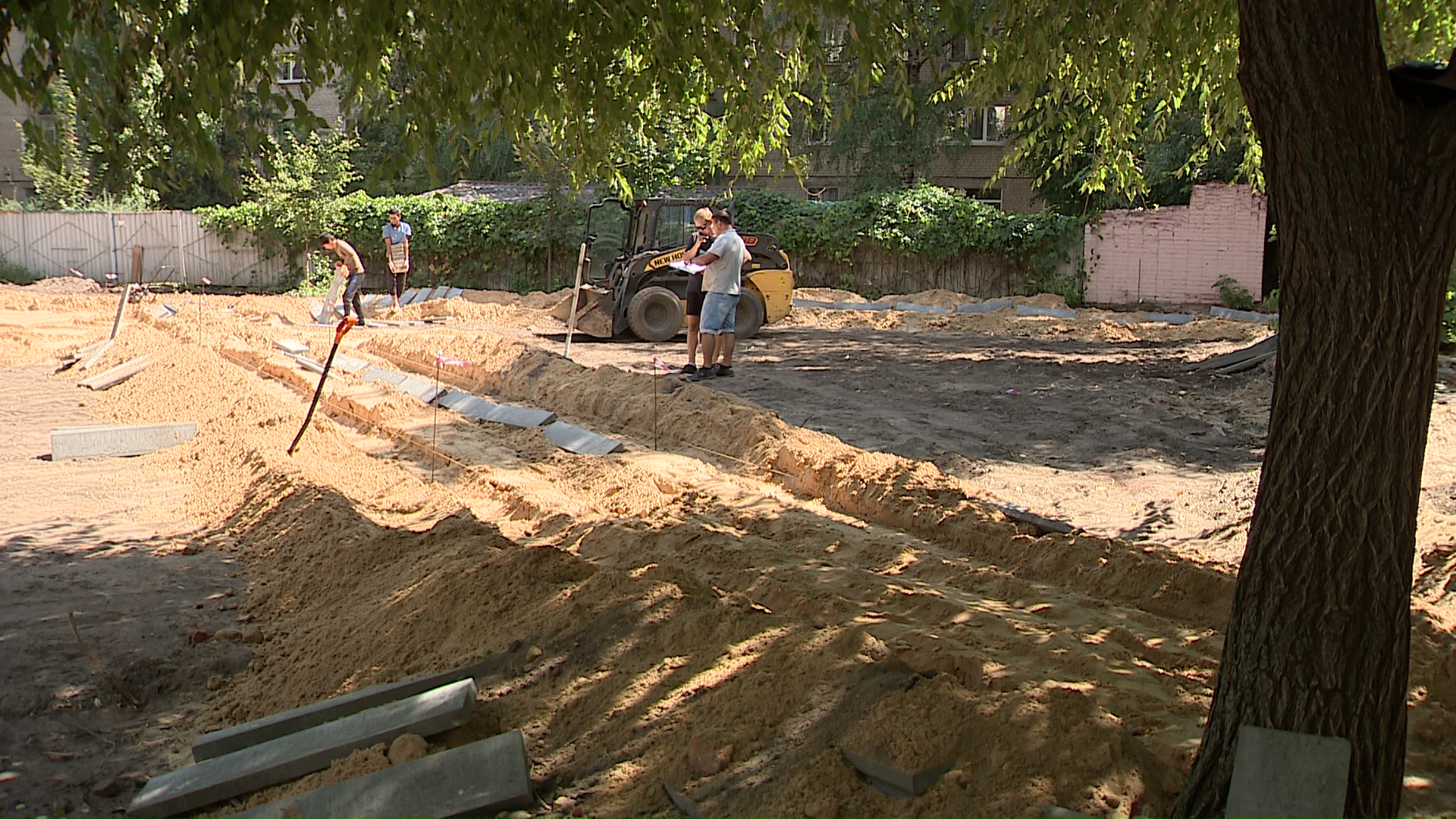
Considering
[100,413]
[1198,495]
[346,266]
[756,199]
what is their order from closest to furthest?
1. [1198,495]
2. [100,413]
3. [346,266]
4. [756,199]

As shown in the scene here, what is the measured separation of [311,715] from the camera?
4.14 metres

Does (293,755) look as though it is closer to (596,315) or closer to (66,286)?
(596,315)

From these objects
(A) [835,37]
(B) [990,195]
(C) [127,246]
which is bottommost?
(C) [127,246]

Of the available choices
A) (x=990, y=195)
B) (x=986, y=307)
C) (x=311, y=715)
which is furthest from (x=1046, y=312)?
(x=311, y=715)

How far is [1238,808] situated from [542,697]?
2.29 m

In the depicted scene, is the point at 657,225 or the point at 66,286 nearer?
the point at 657,225

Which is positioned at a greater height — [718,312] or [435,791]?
[718,312]

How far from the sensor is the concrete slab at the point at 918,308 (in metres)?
21.9

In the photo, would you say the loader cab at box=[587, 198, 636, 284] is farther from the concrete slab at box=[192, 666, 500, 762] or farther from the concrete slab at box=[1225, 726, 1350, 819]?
the concrete slab at box=[1225, 726, 1350, 819]

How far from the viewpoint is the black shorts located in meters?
12.5

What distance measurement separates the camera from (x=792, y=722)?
361cm

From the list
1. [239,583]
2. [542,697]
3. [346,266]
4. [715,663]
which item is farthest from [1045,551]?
[346,266]

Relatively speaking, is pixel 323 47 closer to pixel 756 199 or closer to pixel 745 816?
pixel 745 816

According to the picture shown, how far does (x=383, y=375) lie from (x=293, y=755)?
9.98 metres
